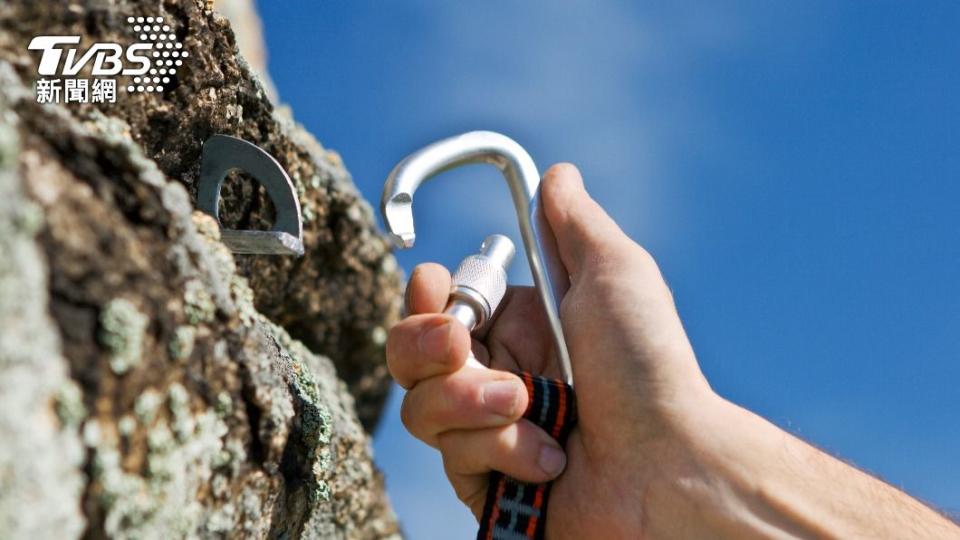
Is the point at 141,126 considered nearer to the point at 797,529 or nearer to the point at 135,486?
the point at 135,486

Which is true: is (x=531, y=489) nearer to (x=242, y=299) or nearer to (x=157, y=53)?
(x=242, y=299)

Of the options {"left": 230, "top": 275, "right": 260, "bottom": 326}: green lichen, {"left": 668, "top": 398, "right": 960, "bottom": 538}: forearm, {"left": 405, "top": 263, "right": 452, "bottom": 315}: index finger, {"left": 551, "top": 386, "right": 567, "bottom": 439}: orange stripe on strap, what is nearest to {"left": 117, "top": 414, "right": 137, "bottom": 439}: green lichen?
{"left": 230, "top": 275, "right": 260, "bottom": 326}: green lichen

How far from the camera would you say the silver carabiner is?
194cm

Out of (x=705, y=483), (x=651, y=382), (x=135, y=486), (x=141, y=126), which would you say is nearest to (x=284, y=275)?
(x=141, y=126)

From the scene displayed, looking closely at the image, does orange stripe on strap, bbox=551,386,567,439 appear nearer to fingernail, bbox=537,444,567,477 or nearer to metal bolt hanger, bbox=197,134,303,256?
fingernail, bbox=537,444,567,477

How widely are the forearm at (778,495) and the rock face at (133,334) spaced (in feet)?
2.65

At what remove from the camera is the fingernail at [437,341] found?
1866mm

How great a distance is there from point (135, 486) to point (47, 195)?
1.20 feet

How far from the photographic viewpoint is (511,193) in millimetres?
2271

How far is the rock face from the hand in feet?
0.85

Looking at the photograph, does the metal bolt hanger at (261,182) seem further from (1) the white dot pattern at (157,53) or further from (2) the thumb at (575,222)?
(2) the thumb at (575,222)

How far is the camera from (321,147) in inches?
109

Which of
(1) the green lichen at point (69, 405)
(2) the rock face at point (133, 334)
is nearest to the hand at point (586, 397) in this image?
(2) the rock face at point (133, 334)

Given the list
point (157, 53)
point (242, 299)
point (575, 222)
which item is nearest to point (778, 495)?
point (575, 222)
